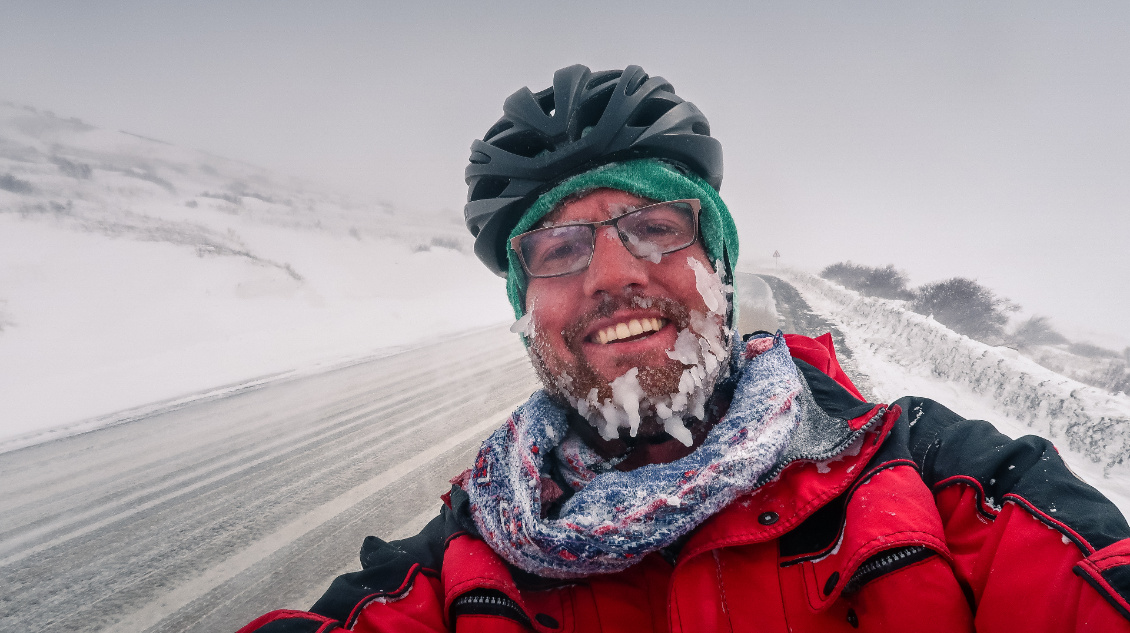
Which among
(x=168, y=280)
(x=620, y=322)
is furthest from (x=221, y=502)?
(x=168, y=280)

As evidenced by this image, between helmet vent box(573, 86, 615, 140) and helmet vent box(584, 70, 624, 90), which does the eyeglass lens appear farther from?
helmet vent box(584, 70, 624, 90)

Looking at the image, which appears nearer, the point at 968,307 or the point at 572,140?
the point at 572,140

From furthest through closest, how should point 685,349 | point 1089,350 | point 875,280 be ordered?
point 875,280 → point 1089,350 → point 685,349

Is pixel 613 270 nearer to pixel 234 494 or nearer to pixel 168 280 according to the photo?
pixel 234 494

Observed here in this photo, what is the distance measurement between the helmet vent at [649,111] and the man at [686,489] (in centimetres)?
21

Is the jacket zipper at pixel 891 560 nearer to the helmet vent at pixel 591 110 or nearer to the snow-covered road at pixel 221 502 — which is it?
the helmet vent at pixel 591 110

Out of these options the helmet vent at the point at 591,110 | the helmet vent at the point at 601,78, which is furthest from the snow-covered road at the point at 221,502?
the helmet vent at the point at 601,78

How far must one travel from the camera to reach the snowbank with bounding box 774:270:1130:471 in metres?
3.60

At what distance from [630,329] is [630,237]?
40 cm

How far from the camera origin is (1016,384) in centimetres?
477

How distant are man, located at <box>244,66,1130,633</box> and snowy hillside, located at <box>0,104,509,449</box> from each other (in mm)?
10103

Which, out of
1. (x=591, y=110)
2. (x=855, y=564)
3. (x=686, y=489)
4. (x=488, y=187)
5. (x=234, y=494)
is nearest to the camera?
(x=855, y=564)

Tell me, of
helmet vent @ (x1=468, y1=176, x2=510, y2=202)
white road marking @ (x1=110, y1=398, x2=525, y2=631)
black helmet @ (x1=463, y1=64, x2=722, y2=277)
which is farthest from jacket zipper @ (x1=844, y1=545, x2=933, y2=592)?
white road marking @ (x1=110, y1=398, x2=525, y2=631)

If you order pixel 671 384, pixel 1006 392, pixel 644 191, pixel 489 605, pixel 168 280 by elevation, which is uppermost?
pixel 168 280
